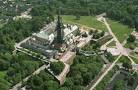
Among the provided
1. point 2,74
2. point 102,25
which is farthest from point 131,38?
point 2,74

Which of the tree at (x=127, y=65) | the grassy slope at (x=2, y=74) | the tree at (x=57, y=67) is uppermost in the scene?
the tree at (x=57, y=67)

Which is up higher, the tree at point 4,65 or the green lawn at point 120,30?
the tree at point 4,65

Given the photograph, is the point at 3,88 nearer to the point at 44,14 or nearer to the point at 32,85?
the point at 32,85

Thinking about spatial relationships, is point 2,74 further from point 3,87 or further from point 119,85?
point 119,85

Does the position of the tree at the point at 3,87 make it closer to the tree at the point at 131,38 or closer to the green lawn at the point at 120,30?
A: the green lawn at the point at 120,30

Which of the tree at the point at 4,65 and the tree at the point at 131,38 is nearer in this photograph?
the tree at the point at 4,65

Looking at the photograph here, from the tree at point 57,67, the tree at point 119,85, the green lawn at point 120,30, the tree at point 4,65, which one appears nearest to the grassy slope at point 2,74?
the tree at point 4,65

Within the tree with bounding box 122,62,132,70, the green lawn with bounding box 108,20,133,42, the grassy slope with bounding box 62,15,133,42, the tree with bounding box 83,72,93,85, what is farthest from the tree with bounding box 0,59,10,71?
the green lawn with bounding box 108,20,133,42

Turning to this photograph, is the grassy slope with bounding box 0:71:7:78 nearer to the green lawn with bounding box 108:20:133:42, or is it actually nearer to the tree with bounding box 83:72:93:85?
the tree with bounding box 83:72:93:85
